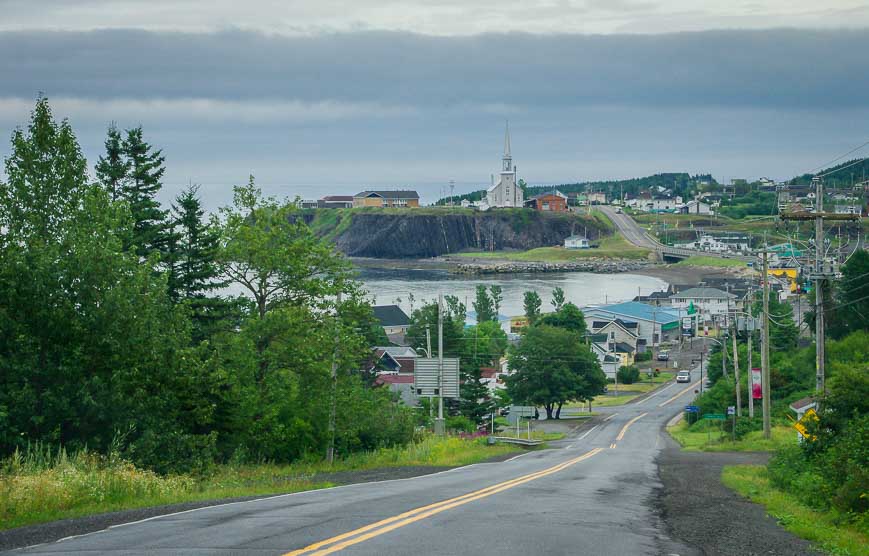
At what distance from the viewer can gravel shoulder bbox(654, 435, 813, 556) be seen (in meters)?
11.6

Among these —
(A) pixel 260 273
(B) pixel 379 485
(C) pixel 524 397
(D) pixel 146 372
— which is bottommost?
(C) pixel 524 397

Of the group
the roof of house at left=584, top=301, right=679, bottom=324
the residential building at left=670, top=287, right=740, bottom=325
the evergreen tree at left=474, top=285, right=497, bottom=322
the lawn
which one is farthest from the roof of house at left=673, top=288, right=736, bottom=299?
the lawn

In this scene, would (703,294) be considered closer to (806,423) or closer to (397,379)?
(397,379)

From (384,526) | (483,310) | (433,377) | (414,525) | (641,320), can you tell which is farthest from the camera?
(641,320)

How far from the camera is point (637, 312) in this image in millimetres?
135375

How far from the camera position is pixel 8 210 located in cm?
2577

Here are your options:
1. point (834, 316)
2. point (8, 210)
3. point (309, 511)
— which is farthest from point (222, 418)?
point (834, 316)

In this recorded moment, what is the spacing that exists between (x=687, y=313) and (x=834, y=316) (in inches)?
3166

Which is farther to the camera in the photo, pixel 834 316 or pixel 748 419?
pixel 834 316

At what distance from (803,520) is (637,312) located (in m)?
122

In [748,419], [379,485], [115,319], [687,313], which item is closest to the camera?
[379,485]

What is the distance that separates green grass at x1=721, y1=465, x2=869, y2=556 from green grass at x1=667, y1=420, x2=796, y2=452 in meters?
10.5

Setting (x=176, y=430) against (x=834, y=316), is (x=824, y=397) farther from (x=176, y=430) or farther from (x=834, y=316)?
(x=834, y=316)

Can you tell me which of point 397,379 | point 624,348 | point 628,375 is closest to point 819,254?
point 397,379
